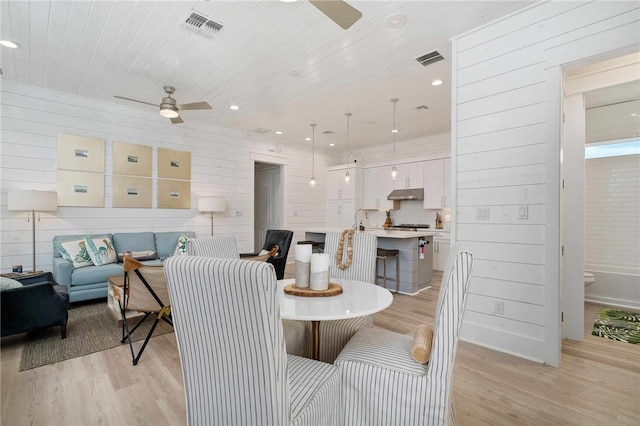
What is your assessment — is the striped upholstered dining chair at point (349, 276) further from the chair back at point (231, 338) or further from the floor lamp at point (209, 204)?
the floor lamp at point (209, 204)

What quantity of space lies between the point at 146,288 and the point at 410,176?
5563 millimetres

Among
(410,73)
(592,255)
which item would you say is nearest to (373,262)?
(410,73)

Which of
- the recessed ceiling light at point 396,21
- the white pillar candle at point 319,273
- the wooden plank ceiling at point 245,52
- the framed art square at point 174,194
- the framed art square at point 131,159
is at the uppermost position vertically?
the wooden plank ceiling at point 245,52

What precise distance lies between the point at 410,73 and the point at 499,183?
174 cm

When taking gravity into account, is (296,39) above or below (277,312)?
above

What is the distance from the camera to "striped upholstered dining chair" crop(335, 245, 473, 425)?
4.25 feet

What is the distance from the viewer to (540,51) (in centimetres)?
241

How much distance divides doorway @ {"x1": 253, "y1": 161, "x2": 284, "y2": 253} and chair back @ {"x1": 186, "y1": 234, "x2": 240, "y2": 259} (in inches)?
163

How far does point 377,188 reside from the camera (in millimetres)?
7305

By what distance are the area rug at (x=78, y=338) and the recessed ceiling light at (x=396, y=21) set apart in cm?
360

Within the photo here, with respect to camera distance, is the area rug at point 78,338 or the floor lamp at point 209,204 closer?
the area rug at point 78,338

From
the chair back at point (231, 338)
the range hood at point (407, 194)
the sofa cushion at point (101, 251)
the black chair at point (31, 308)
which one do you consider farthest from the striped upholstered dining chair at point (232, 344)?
the range hood at point (407, 194)

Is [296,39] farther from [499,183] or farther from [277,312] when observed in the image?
[277,312]

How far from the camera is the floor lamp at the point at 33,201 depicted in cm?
356
